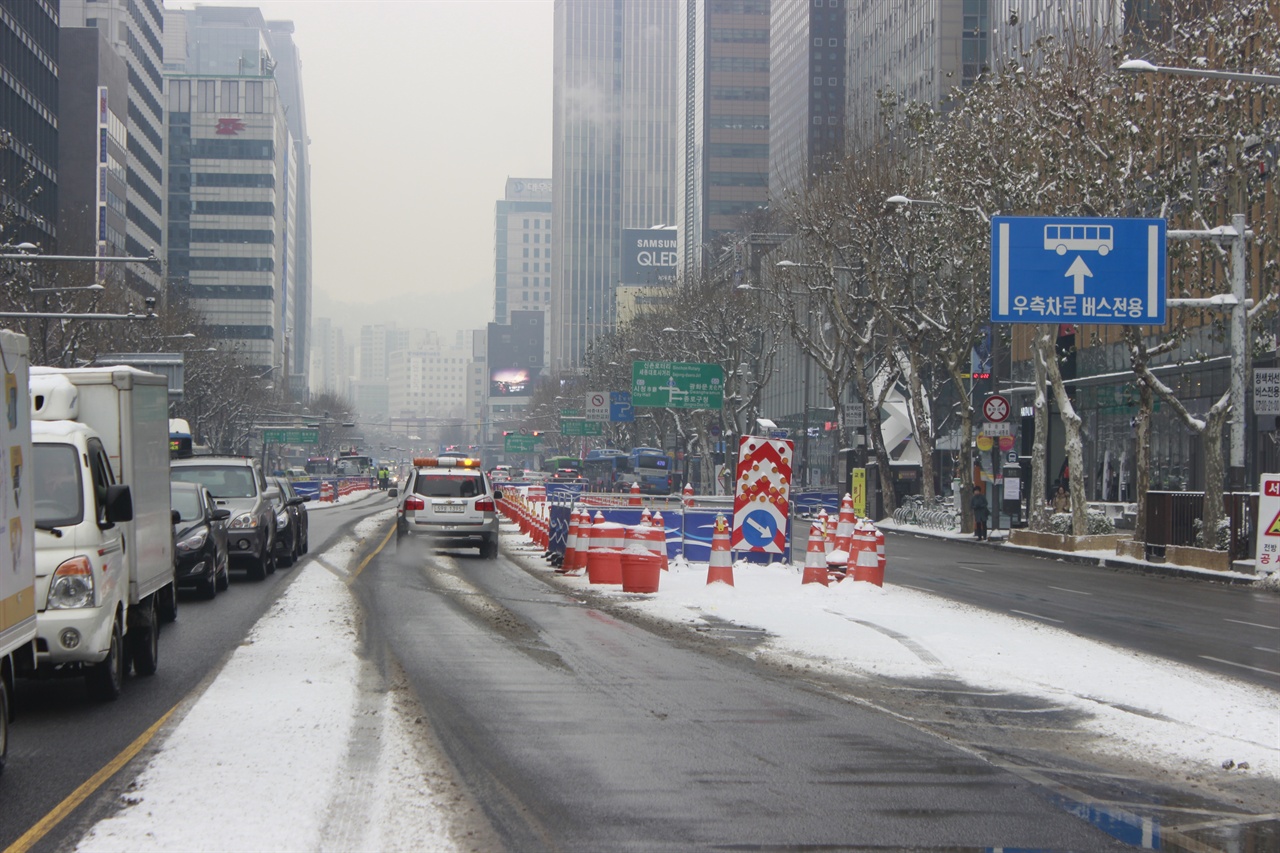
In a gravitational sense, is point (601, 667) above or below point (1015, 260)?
below

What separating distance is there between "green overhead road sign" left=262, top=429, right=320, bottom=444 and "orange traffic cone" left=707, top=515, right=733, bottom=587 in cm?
9247

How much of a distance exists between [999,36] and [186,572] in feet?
153

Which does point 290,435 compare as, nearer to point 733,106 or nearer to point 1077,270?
point 733,106

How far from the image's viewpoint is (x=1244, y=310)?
29250mm

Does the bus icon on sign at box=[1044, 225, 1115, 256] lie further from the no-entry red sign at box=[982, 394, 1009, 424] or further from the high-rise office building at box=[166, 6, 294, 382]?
the high-rise office building at box=[166, 6, 294, 382]

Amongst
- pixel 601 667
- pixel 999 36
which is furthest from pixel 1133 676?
pixel 999 36

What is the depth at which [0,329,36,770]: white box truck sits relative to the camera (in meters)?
7.96

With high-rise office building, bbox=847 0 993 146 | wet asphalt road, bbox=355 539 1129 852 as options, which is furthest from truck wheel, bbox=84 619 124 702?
high-rise office building, bbox=847 0 993 146

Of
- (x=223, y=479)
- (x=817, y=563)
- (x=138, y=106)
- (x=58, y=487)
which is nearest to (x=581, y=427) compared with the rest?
(x=138, y=106)

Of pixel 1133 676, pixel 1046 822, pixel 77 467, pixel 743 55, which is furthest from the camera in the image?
pixel 743 55

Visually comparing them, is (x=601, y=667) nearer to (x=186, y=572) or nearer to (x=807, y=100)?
(x=186, y=572)

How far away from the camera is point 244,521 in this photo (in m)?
23.7

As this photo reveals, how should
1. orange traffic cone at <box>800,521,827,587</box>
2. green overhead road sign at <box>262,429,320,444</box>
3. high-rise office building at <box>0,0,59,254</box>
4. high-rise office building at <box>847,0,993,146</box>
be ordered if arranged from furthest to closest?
green overhead road sign at <box>262,429,320,444</box>, high-rise office building at <box>847,0,993,146</box>, high-rise office building at <box>0,0,59,254</box>, orange traffic cone at <box>800,521,827,587</box>

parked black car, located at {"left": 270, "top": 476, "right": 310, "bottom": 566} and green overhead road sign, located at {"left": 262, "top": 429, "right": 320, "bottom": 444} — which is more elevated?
green overhead road sign, located at {"left": 262, "top": 429, "right": 320, "bottom": 444}
